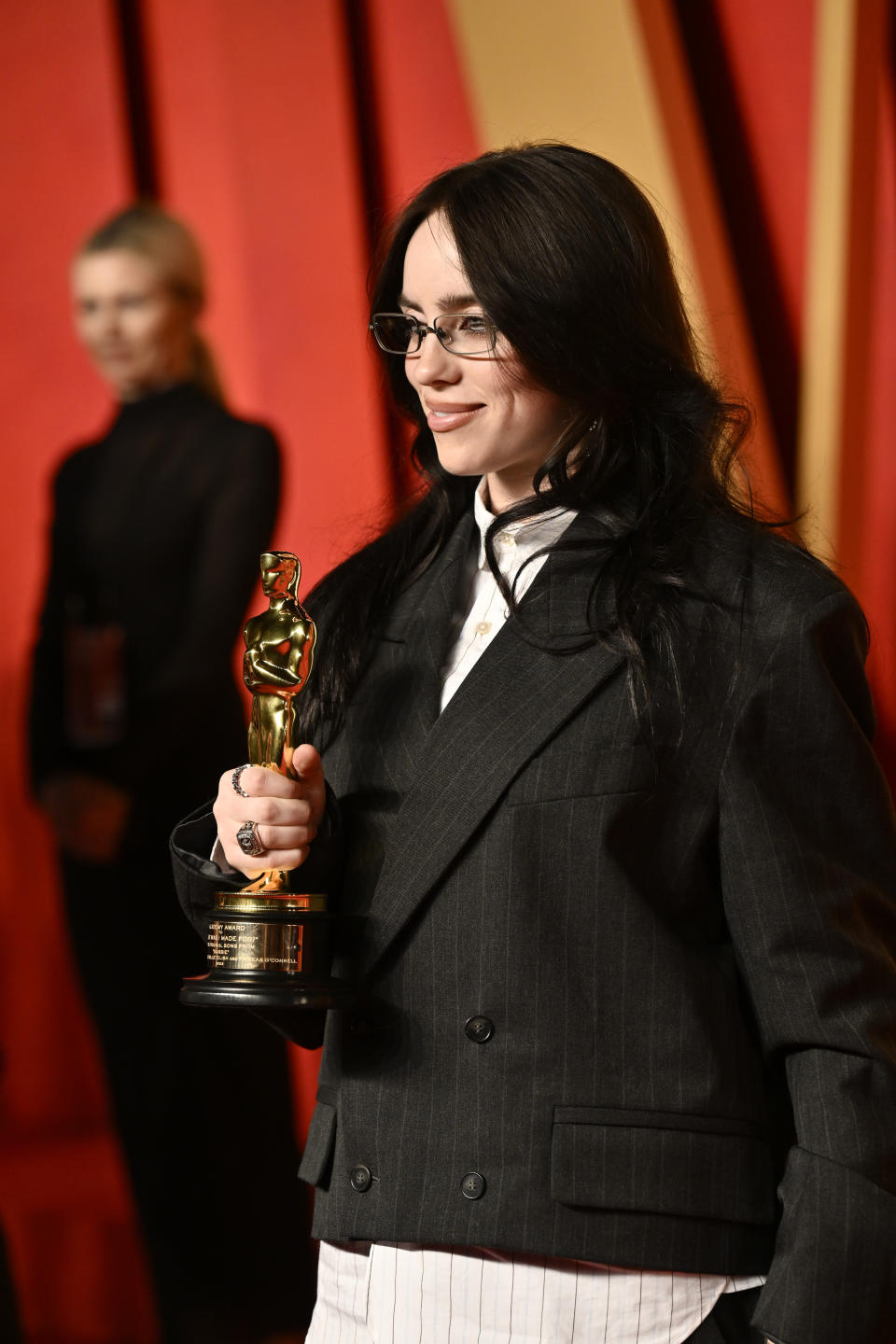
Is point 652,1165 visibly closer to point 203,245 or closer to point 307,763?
point 307,763

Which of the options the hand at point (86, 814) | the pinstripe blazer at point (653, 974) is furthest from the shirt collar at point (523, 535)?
the hand at point (86, 814)

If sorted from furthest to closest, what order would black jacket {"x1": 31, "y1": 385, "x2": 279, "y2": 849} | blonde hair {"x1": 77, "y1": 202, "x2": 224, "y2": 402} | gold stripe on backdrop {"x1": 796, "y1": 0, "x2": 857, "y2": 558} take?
blonde hair {"x1": 77, "y1": 202, "x2": 224, "y2": 402} → black jacket {"x1": 31, "y1": 385, "x2": 279, "y2": 849} → gold stripe on backdrop {"x1": 796, "y1": 0, "x2": 857, "y2": 558}

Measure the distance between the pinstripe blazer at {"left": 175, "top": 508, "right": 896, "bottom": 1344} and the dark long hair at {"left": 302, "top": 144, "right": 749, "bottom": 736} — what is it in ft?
0.14

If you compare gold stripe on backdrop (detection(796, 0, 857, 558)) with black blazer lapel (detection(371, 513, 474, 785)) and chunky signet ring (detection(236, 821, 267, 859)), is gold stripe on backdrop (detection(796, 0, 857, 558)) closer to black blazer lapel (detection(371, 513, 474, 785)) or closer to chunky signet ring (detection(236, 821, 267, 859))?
black blazer lapel (detection(371, 513, 474, 785))

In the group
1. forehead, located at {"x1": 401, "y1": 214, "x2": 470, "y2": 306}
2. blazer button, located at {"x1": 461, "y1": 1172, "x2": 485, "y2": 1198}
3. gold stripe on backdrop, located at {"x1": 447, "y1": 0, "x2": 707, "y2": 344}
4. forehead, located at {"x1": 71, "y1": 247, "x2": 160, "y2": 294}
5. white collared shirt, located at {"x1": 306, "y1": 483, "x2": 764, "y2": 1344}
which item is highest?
gold stripe on backdrop, located at {"x1": 447, "y1": 0, "x2": 707, "y2": 344}

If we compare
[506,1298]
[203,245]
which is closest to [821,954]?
[506,1298]

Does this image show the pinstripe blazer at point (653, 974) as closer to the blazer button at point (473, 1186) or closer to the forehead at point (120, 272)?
the blazer button at point (473, 1186)

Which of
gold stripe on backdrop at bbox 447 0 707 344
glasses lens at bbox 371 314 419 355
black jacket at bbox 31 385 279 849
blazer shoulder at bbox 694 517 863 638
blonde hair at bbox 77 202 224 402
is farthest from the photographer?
blonde hair at bbox 77 202 224 402

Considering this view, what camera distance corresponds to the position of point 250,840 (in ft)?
3.91

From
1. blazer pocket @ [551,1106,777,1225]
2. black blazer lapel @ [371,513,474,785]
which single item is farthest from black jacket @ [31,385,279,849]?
blazer pocket @ [551,1106,777,1225]

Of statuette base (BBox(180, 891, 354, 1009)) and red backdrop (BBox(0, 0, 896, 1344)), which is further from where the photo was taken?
red backdrop (BBox(0, 0, 896, 1344))

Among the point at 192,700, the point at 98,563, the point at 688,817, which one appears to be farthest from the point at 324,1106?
the point at 98,563

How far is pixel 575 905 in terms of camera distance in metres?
1.16

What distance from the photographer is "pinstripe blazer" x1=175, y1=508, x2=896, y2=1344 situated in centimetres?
112
